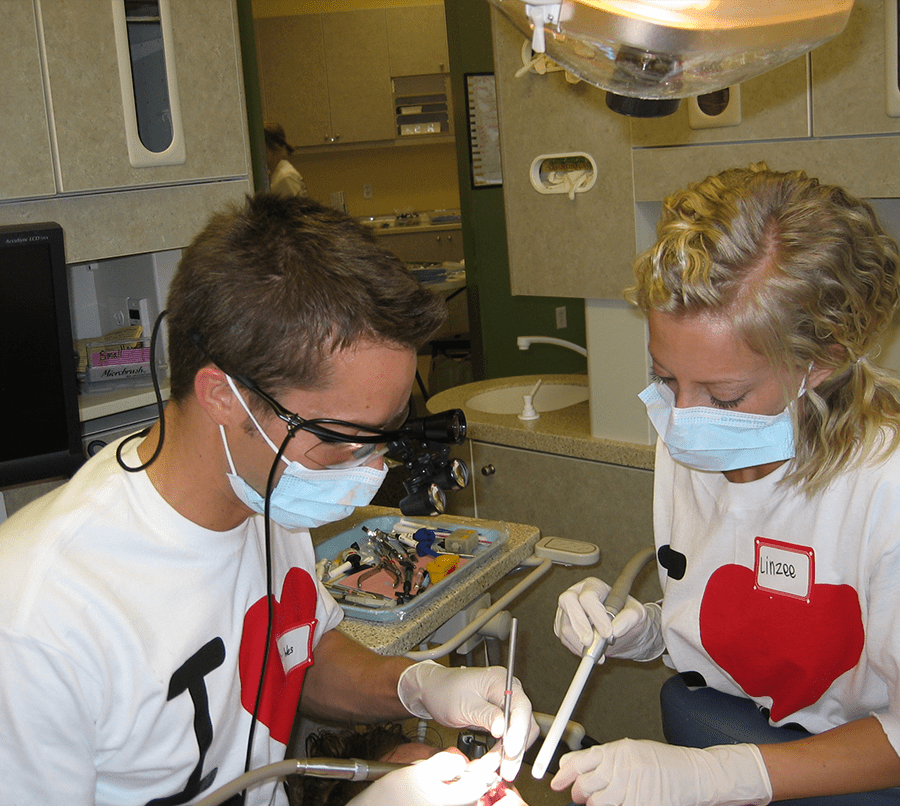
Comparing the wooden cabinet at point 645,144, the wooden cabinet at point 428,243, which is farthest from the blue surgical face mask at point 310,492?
the wooden cabinet at point 428,243

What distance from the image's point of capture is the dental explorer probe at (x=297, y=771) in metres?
1.08

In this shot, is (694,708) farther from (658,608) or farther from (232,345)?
(232,345)

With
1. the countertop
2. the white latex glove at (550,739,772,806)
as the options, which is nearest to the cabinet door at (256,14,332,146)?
the countertop

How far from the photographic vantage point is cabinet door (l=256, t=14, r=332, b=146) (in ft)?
23.5

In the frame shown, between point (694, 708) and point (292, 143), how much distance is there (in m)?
6.69

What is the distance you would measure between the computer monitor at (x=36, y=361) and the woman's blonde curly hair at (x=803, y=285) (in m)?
1.11

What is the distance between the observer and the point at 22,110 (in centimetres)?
176

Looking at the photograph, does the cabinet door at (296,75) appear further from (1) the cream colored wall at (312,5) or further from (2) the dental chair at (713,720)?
(2) the dental chair at (713,720)

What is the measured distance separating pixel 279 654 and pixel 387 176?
7.05 metres

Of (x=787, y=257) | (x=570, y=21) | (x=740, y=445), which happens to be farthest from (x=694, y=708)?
(x=570, y=21)

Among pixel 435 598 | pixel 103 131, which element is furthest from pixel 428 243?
pixel 435 598

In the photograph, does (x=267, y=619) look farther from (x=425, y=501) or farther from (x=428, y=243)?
(x=428, y=243)

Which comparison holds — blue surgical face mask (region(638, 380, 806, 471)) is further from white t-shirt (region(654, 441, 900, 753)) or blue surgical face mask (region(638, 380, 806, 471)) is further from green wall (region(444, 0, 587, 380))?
green wall (region(444, 0, 587, 380))

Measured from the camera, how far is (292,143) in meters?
7.42
